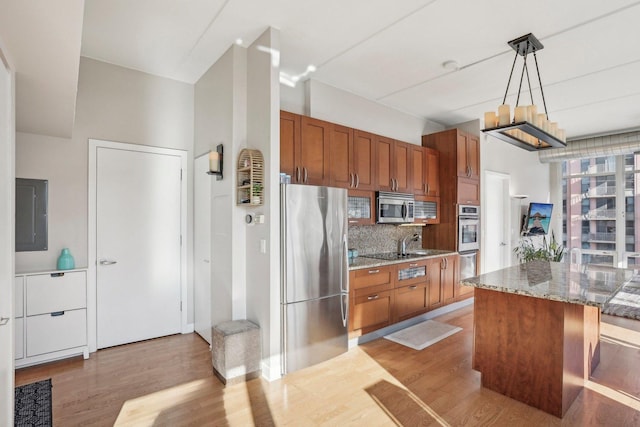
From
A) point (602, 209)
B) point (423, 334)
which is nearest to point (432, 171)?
point (423, 334)

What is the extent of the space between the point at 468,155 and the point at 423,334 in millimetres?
2894

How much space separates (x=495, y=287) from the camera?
2.41 meters

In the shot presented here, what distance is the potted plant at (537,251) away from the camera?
579 centimetres

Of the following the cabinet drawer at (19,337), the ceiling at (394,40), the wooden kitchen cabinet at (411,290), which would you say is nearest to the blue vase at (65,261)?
the cabinet drawer at (19,337)

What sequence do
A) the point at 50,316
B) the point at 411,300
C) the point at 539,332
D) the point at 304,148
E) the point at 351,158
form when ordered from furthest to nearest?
the point at 411,300, the point at 351,158, the point at 304,148, the point at 50,316, the point at 539,332

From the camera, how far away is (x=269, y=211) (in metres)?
2.91

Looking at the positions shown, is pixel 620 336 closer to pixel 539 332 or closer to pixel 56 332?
pixel 539 332

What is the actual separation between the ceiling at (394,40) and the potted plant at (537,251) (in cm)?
264

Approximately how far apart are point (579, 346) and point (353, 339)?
6.43 feet

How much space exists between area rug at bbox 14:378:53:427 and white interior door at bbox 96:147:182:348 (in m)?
0.79

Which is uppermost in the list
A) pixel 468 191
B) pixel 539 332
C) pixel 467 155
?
pixel 467 155

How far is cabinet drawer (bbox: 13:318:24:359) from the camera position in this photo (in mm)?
2936

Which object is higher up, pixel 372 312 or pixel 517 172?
pixel 517 172

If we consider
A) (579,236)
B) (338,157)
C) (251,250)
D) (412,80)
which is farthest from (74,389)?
(579,236)
